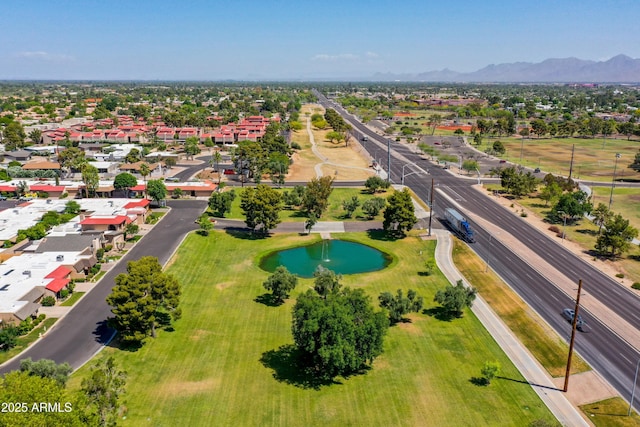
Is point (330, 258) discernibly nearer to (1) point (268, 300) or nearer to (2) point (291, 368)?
(1) point (268, 300)

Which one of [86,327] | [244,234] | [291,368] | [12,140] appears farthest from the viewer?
[12,140]

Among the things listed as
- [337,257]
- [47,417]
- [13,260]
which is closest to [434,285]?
[337,257]

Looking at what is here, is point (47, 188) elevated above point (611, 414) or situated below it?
above

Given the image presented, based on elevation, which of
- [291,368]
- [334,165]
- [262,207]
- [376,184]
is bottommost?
[291,368]

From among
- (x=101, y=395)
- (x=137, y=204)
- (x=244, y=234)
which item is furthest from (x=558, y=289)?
(x=137, y=204)

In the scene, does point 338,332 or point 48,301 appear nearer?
point 338,332

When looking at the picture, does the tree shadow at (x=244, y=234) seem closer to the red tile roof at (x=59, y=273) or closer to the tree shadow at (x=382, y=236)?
the tree shadow at (x=382, y=236)
